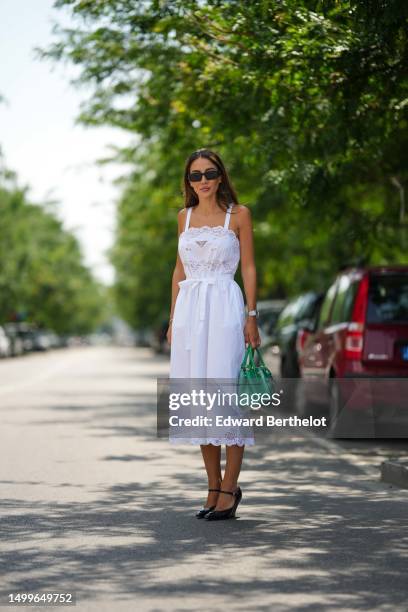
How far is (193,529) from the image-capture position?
7062 mm

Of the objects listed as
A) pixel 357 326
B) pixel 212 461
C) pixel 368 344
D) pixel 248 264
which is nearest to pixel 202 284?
pixel 248 264

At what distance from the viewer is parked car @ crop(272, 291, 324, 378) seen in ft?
57.1

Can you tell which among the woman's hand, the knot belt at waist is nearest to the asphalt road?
the woman's hand

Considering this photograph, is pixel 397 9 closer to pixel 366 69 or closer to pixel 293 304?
pixel 366 69

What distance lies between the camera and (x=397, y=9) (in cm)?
866

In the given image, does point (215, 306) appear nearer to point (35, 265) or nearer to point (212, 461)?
point (212, 461)

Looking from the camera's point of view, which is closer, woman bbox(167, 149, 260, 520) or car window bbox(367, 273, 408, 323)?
woman bbox(167, 149, 260, 520)

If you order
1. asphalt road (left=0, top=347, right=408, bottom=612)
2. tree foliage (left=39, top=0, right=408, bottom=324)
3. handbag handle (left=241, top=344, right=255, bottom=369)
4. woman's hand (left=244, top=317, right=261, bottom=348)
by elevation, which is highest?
tree foliage (left=39, top=0, right=408, bottom=324)

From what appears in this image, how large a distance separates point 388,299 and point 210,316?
579 cm

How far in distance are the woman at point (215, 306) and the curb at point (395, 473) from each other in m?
2.38

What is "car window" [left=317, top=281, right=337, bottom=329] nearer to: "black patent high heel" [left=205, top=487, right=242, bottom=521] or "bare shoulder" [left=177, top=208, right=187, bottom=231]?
"bare shoulder" [left=177, top=208, right=187, bottom=231]

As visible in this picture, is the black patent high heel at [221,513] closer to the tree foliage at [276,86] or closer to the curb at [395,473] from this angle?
the curb at [395,473]

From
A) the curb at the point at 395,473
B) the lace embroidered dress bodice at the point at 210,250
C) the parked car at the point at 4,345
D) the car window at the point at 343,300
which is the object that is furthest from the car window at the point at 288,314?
the parked car at the point at 4,345

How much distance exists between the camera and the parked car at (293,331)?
17406 mm
